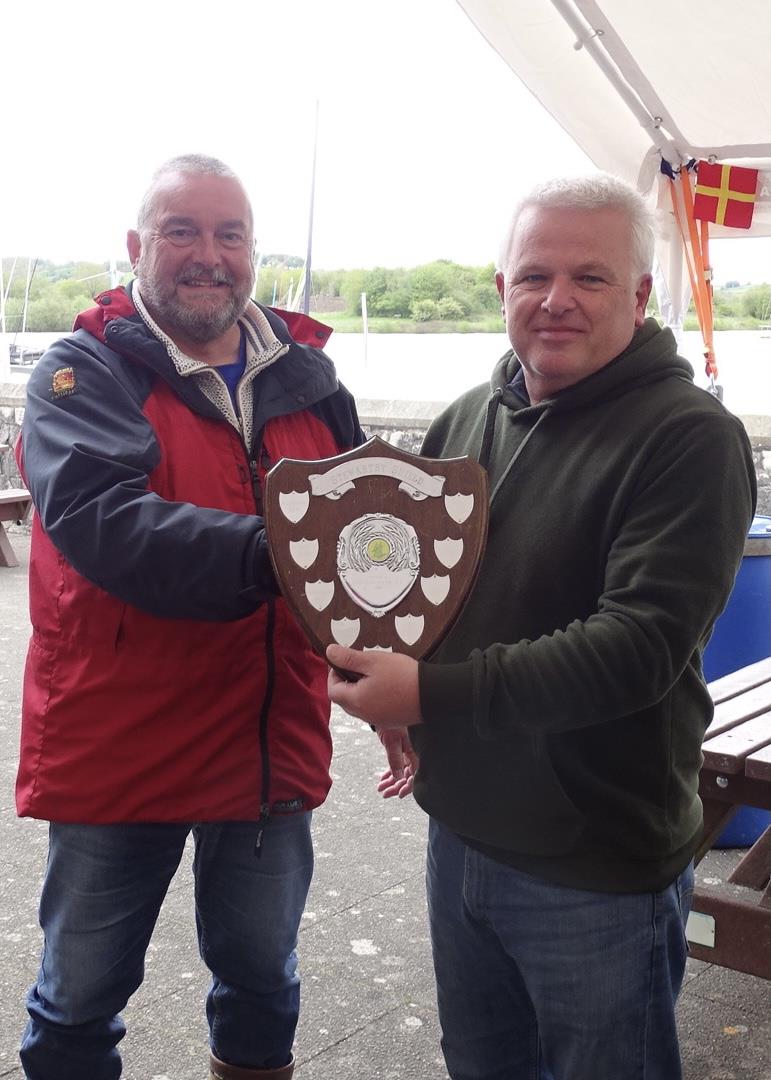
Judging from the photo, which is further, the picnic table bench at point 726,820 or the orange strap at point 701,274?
the orange strap at point 701,274

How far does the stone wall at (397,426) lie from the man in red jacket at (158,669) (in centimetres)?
80

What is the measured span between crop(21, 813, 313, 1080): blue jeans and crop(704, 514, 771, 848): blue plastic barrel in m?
2.15

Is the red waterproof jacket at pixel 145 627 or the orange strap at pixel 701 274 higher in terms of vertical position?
the orange strap at pixel 701 274

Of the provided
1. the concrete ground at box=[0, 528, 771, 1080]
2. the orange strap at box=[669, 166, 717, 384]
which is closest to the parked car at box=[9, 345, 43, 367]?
the orange strap at box=[669, 166, 717, 384]

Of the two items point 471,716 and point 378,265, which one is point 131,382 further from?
point 378,265

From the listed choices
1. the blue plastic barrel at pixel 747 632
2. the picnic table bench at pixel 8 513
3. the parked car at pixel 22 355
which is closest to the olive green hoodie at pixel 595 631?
the blue plastic barrel at pixel 747 632

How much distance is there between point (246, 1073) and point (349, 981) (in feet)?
2.69

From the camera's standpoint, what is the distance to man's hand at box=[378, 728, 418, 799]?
1.92m

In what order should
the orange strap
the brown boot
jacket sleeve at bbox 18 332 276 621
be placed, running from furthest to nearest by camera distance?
the orange strap, the brown boot, jacket sleeve at bbox 18 332 276 621

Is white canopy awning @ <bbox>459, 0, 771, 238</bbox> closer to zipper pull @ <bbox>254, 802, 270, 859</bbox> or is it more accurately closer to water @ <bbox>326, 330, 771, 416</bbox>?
zipper pull @ <bbox>254, 802, 270, 859</bbox>

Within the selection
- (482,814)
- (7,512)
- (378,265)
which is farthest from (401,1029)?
(378,265)

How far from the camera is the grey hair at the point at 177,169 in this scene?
2035mm

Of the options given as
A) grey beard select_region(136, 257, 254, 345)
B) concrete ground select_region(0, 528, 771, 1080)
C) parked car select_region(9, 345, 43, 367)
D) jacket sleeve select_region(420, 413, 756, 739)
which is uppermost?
grey beard select_region(136, 257, 254, 345)

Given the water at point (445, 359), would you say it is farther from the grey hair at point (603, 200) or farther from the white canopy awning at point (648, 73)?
the grey hair at point (603, 200)
